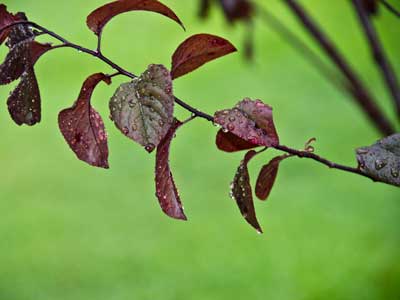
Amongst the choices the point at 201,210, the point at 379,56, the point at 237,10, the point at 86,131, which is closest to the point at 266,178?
the point at 86,131

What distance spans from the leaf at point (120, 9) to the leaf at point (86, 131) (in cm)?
5

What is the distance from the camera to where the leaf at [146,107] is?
1.75ft

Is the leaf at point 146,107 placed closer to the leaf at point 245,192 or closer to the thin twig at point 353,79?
the leaf at point 245,192

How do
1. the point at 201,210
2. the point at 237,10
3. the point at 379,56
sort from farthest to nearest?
the point at 201,210 < the point at 237,10 < the point at 379,56

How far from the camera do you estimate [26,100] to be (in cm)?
57

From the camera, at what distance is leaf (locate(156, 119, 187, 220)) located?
22.3 inches

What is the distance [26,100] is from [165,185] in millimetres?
132

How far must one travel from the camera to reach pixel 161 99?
1.78ft

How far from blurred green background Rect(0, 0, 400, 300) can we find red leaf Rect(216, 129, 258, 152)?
2.15 meters

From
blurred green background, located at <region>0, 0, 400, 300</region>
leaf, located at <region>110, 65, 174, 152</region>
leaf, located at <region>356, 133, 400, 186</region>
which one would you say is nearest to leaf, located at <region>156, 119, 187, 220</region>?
leaf, located at <region>110, 65, 174, 152</region>

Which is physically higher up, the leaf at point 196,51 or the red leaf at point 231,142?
the leaf at point 196,51

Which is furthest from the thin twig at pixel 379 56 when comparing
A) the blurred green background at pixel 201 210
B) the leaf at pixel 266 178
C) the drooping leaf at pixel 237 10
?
the blurred green background at pixel 201 210

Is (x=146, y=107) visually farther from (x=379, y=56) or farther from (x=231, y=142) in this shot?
(x=379, y=56)

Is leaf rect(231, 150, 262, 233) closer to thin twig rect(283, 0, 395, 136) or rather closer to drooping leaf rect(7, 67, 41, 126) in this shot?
drooping leaf rect(7, 67, 41, 126)
